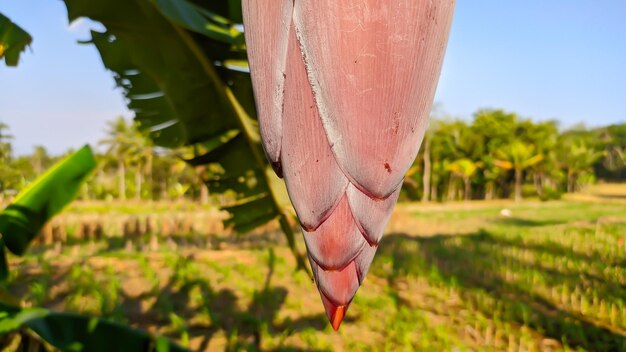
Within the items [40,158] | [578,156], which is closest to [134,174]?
[40,158]

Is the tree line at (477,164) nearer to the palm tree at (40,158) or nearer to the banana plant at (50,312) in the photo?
the palm tree at (40,158)

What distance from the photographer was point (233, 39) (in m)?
0.62

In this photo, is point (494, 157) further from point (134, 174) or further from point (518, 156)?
point (134, 174)

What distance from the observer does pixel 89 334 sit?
667 millimetres

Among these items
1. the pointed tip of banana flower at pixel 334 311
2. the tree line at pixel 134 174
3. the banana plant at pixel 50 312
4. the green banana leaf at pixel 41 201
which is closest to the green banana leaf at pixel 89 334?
the banana plant at pixel 50 312

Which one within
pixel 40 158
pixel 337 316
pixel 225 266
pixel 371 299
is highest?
pixel 337 316

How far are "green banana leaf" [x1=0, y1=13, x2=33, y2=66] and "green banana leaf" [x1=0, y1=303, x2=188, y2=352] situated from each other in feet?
1.08

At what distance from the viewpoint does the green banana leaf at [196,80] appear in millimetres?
602

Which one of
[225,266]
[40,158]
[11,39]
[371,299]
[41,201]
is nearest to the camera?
[11,39]

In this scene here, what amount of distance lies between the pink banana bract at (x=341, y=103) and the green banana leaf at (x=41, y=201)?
2.64 ft

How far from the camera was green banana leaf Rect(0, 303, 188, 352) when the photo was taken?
0.62 metres

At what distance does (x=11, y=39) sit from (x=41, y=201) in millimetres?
331

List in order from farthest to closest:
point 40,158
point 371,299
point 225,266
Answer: point 40,158, point 225,266, point 371,299

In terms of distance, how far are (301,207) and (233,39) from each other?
0.48 m
